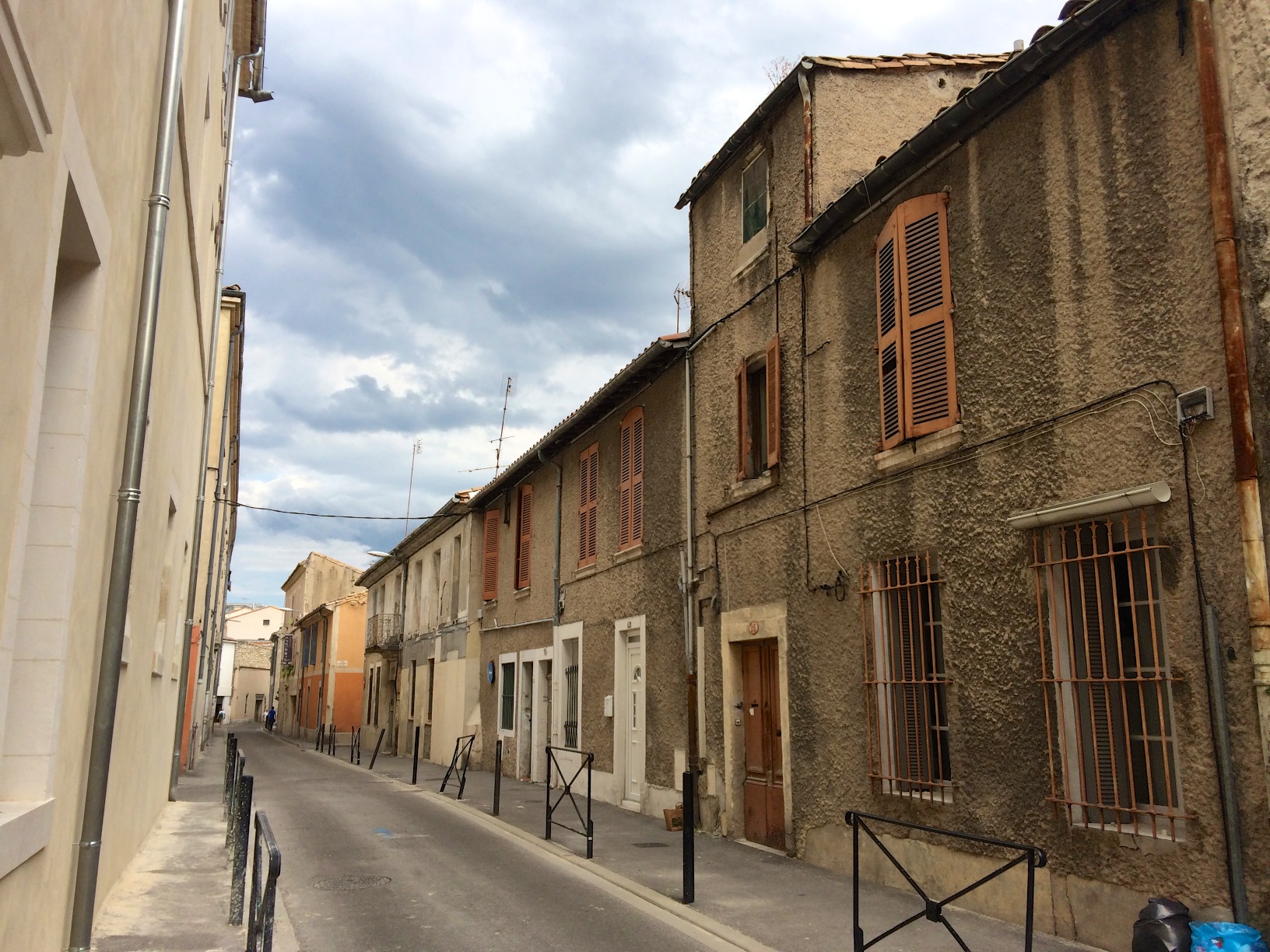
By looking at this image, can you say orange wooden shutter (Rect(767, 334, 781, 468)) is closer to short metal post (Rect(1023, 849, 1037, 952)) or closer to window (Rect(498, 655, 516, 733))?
short metal post (Rect(1023, 849, 1037, 952))

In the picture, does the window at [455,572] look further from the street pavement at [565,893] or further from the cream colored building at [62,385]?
the cream colored building at [62,385]

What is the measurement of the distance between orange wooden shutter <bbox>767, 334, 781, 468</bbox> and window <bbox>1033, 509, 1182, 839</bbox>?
12.2ft

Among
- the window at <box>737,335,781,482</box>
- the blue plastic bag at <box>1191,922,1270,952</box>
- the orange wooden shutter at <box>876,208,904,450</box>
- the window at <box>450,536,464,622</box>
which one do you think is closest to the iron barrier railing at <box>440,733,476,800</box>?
the window at <box>450,536,464,622</box>

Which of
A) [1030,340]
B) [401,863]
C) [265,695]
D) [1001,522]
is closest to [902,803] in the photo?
[1001,522]

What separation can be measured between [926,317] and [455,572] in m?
17.0

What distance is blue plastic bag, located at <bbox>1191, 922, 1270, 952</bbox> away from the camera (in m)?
4.82

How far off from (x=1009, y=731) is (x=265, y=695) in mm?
71950

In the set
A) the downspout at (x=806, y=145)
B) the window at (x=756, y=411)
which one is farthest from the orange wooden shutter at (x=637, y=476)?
the downspout at (x=806, y=145)

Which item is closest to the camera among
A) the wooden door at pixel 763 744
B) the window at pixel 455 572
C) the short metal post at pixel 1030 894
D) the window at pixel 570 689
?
the short metal post at pixel 1030 894

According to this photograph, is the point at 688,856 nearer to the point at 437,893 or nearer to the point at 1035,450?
the point at 437,893

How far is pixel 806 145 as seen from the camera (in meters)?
10.2

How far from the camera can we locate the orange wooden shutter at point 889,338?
8.32 meters

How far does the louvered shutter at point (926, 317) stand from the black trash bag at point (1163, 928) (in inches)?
141

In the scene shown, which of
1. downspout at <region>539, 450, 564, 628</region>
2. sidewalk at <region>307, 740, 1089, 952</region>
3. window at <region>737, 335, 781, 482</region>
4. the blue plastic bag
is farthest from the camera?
downspout at <region>539, 450, 564, 628</region>
